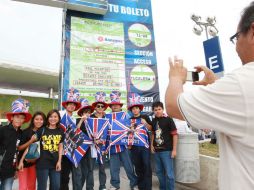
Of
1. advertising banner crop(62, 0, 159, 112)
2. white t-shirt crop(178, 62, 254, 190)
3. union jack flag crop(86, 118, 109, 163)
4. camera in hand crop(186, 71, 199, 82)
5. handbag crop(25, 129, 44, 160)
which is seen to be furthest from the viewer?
advertising banner crop(62, 0, 159, 112)

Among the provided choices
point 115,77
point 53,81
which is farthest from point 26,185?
point 53,81

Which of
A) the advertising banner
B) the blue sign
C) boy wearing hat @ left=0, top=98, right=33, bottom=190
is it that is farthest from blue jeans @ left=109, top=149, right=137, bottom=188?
the advertising banner

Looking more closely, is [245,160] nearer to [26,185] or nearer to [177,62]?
[177,62]

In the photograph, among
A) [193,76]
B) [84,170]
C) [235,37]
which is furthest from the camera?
[84,170]

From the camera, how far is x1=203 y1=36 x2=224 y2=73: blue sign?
4.22 m

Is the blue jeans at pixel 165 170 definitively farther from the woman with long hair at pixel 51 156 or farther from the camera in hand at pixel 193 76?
the camera in hand at pixel 193 76

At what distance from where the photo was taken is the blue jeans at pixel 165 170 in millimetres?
4578

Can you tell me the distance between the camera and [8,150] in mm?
3652

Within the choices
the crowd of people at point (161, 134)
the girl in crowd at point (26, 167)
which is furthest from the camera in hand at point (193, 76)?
the girl in crowd at point (26, 167)

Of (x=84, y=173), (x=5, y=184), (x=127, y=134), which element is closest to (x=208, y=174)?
(x=127, y=134)

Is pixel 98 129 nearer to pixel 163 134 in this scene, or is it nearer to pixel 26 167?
pixel 163 134

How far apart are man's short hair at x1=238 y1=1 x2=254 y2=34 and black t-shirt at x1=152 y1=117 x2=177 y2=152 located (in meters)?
3.96

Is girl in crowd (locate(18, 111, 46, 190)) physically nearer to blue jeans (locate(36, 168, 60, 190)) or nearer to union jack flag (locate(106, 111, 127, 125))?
blue jeans (locate(36, 168, 60, 190))

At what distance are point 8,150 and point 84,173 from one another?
157cm
